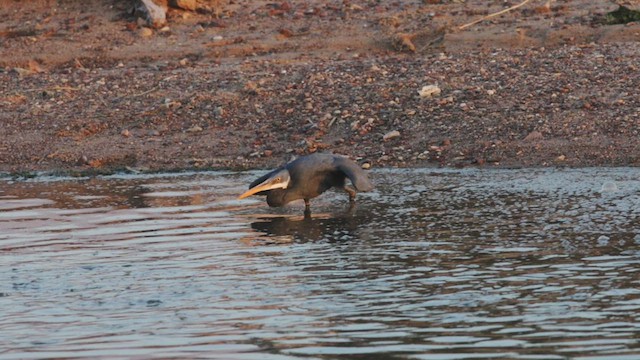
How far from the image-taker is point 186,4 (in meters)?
19.0

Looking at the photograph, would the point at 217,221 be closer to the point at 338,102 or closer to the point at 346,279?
the point at 346,279

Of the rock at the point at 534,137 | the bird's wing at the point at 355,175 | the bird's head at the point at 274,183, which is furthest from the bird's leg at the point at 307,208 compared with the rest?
the rock at the point at 534,137

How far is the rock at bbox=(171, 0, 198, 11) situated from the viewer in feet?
62.1

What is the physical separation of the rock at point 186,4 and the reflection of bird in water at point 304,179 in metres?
7.44

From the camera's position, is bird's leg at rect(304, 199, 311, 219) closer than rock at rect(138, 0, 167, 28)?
Yes

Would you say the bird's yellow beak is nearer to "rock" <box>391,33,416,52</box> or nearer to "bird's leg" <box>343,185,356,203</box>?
"bird's leg" <box>343,185,356,203</box>

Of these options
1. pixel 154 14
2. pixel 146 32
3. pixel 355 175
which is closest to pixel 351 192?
pixel 355 175

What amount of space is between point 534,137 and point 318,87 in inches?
118

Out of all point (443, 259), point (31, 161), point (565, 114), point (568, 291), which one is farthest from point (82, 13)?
point (568, 291)

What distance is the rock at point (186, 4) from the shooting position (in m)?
18.9

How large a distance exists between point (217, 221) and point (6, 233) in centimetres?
181

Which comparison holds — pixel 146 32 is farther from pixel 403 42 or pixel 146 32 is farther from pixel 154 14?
pixel 403 42

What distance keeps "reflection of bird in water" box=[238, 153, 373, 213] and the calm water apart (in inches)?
8.0

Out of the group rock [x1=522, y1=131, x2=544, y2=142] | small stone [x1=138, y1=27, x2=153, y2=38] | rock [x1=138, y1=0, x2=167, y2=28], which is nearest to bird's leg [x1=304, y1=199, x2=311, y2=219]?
rock [x1=522, y1=131, x2=544, y2=142]
